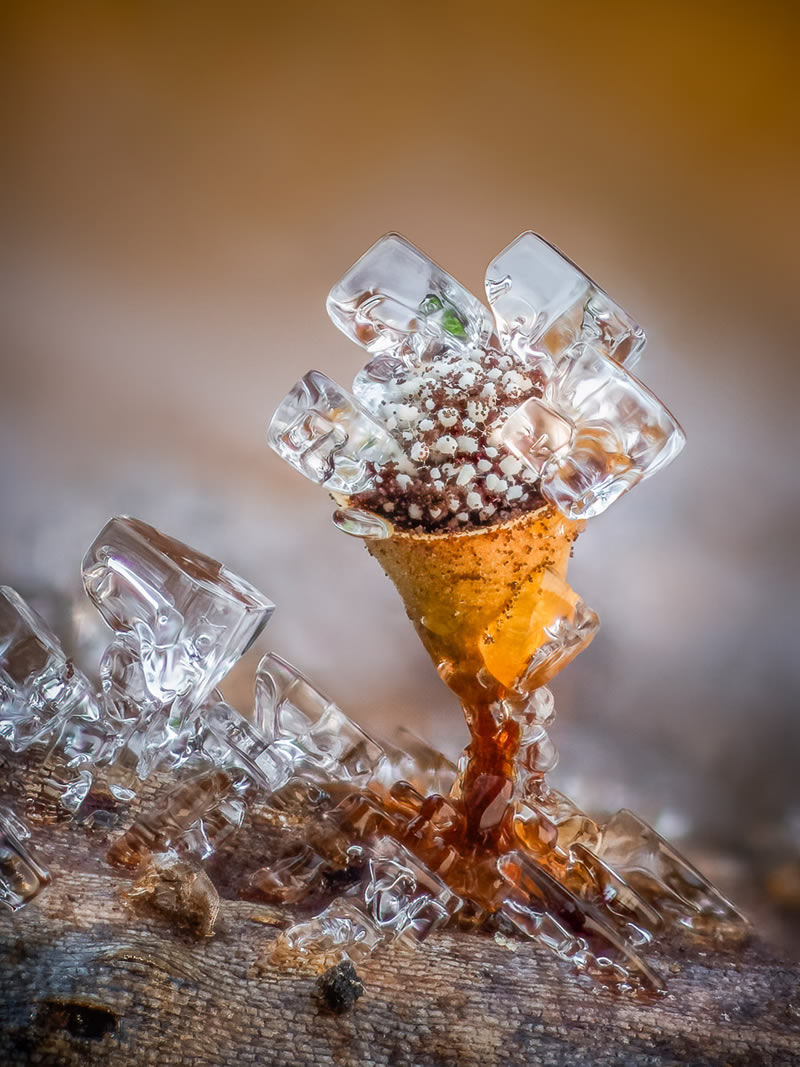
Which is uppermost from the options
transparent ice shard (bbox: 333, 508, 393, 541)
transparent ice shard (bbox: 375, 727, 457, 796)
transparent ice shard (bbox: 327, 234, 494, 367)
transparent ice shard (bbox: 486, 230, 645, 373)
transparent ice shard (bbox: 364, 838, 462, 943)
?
transparent ice shard (bbox: 486, 230, 645, 373)

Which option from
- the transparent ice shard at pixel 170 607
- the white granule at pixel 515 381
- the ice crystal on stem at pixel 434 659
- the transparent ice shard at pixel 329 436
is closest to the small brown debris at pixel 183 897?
the ice crystal on stem at pixel 434 659

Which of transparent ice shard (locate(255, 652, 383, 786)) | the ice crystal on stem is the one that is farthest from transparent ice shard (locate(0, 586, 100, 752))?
transparent ice shard (locate(255, 652, 383, 786))

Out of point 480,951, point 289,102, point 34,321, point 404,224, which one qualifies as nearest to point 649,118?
point 404,224

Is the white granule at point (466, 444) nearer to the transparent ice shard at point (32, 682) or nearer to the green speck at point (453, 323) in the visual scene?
the green speck at point (453, 323)

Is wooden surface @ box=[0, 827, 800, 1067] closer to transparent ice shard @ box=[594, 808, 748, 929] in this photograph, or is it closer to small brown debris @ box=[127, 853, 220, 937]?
small brown debris @ box=[127, 853, 220, 937]

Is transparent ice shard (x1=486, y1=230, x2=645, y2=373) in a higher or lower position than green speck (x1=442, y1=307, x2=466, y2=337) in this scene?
higher

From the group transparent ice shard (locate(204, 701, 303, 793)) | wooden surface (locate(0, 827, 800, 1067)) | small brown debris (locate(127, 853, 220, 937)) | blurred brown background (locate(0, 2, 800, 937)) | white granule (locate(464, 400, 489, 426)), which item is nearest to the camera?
wooden surface (locate(0, 827, 800, 1067))

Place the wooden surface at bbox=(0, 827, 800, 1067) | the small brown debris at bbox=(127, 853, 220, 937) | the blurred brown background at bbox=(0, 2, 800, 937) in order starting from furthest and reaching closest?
the blurred brown background at bbox=(0, 2, 800, 937)
the small brown debris at bbox=(127, 853, 220, 937)
the wooden surface at bbox=(0, 827, 800, 1067)

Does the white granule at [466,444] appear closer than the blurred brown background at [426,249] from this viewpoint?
Yes
